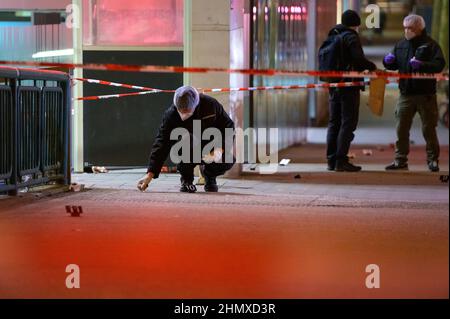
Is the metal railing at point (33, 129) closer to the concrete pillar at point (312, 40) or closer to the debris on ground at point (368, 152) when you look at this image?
the debris on ground at point (368, 152)

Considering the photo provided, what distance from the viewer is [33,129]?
37.1 feet

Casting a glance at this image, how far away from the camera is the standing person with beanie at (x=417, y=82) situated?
42.5 ft

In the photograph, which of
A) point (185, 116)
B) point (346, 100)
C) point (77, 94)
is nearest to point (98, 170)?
point (77, 94)

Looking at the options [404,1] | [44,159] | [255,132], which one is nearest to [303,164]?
[255,132]

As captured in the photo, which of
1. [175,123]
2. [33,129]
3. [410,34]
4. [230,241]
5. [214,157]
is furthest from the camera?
[410,34]

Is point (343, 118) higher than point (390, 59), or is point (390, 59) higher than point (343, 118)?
point (390, 59)

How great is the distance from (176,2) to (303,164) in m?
2.83

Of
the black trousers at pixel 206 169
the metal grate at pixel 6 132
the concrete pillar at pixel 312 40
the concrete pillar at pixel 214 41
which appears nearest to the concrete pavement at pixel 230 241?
the black trousers at pixel 206 169

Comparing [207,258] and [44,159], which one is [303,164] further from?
[207,258]

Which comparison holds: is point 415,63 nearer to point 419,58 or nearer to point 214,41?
point 419,58

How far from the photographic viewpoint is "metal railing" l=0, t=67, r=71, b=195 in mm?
10770

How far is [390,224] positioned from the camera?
30.6 feet

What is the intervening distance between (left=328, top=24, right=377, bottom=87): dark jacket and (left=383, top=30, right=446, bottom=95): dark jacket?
342 mm

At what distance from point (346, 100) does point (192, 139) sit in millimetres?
2889
